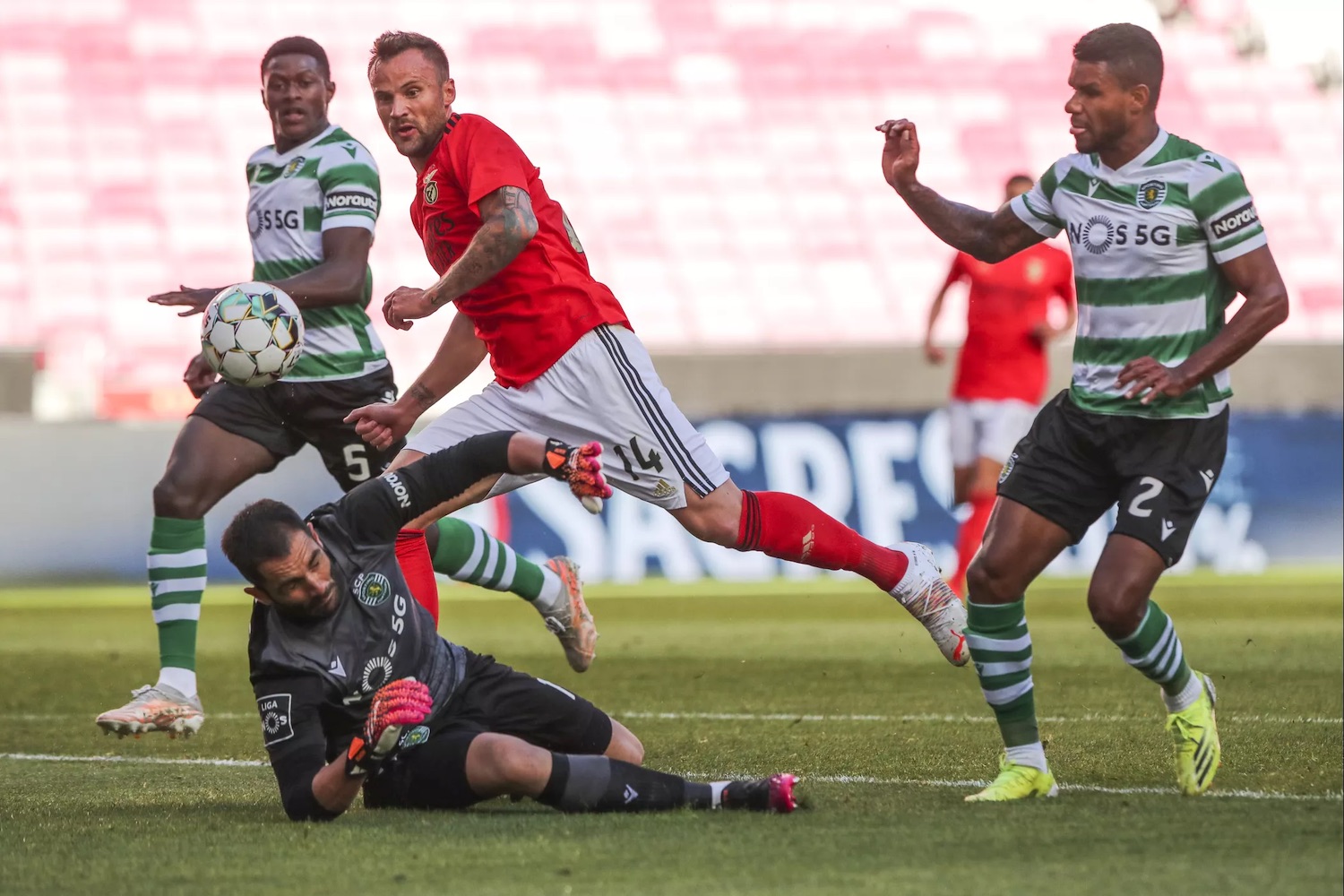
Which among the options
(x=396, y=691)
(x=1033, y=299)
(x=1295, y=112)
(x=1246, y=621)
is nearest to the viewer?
(x=396, y=691)

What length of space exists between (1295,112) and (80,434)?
14763mm

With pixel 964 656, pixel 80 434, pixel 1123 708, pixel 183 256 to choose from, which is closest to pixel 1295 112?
pixel 183 256

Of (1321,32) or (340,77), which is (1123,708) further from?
(1321,32)

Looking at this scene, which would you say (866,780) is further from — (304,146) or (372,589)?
(304,146)

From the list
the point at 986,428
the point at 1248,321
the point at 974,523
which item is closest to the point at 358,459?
the point at 1248,321

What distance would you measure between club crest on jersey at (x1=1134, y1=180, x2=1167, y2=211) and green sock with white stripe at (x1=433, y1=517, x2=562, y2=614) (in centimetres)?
281

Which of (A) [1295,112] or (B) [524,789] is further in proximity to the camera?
(A) [1295,112]

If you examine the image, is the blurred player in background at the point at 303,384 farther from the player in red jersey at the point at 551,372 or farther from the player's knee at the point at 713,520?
the player's knee at the point at 713,520

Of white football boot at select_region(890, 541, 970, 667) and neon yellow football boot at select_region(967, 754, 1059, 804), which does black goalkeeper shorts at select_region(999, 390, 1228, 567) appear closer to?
neon yellow football boot at select_region(967, 754, 1059, 804)

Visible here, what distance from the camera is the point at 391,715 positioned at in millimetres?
4363

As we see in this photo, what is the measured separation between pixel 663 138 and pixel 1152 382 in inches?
652

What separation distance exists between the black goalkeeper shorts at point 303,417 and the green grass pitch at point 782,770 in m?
1.10

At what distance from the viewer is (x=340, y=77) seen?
2081 cm

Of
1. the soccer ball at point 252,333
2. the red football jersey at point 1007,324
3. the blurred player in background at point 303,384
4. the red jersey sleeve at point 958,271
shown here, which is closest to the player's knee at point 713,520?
the blurred player in background at point 303,384
